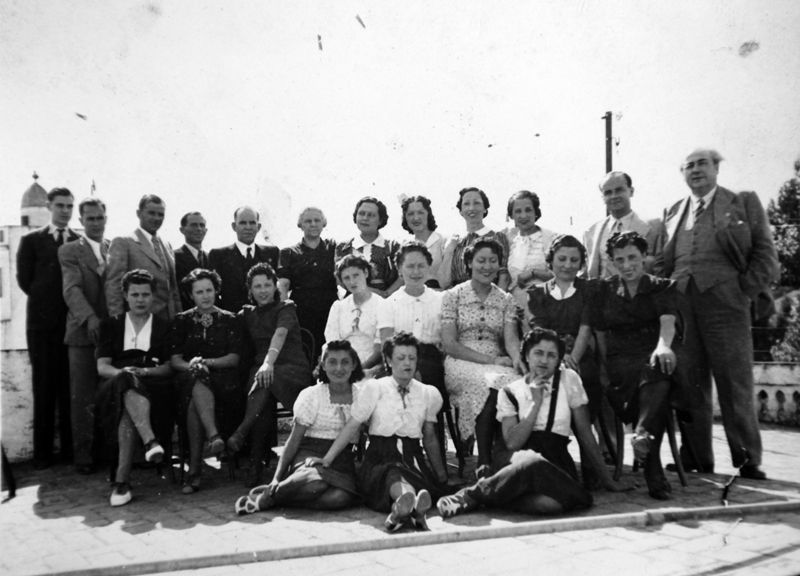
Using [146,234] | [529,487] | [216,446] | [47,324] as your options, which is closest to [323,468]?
[216,446]

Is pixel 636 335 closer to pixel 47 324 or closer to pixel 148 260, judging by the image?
pixel 148 260

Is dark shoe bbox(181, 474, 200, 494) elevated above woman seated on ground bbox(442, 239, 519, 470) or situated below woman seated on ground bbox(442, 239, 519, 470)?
below

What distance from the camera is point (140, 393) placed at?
4.77 metres

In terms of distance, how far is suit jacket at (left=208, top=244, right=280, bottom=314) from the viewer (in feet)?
20.0

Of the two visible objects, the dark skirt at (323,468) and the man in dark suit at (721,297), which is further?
the man in dark suit at (721,297)

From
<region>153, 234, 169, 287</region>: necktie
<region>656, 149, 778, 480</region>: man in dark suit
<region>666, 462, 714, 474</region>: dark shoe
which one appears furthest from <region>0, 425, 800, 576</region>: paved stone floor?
<region>153, 234, 169, 287</region>: necktie

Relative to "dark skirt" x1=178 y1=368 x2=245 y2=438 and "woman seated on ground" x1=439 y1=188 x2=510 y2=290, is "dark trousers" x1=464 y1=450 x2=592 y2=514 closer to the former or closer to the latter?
"dark skirt" x1=178 y1=368 x2=245 y2=438

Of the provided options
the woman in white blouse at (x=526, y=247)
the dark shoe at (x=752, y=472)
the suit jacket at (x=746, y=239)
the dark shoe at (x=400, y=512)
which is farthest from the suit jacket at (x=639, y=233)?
the dark shoe at (x=400, y=512)

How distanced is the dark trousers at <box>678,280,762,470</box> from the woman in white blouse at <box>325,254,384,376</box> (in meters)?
2.28

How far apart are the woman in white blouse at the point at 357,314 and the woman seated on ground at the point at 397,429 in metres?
0.73

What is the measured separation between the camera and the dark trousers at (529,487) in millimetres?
3895

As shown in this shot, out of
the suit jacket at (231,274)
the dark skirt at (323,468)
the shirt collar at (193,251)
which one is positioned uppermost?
the shirt collar at (193,251)

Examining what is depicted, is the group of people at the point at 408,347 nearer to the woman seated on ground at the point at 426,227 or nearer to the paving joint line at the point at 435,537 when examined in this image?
the woman seated on ground at the point at 426,227

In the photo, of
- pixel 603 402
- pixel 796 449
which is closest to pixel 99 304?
pixel 603 402
